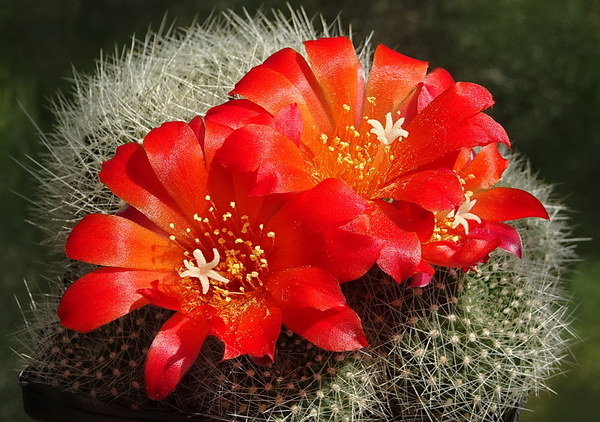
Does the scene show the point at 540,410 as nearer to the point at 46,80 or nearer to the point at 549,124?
the point at 549,124

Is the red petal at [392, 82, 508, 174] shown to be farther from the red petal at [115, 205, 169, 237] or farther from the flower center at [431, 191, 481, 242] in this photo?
the red petal at [115, 205, 169, 237]

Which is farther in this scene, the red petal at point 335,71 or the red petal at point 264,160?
the red petal at point 335,71

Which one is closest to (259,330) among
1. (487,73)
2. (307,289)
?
(307,289)

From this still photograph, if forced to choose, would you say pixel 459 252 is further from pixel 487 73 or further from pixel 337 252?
pixel 487 73

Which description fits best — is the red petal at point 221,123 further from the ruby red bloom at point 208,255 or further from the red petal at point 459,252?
the red petal at point 459,252

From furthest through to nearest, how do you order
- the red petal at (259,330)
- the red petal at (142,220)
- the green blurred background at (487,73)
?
the green blurred background at (487,73) → the red petal at (142,220) → the red petal at (259,330)

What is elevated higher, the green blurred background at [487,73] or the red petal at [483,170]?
the red petal at [483,170]

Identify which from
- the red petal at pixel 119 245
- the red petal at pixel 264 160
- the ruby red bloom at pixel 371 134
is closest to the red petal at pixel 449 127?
the ruby red bloom at pixel 371 134
